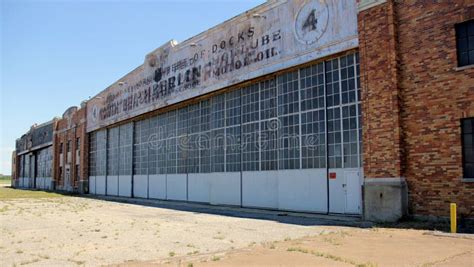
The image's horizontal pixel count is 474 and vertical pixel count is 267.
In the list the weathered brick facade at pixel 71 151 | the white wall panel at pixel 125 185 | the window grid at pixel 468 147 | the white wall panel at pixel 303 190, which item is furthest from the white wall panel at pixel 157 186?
the window grid at pixel 468 147

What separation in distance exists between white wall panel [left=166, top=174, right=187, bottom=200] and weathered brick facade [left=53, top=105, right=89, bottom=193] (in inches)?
712

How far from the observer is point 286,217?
17.9 m

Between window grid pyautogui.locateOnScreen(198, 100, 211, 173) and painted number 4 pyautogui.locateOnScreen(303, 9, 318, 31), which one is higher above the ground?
painted number 4 pyautogui.locateOnScreen(303, 9, 318, 31)

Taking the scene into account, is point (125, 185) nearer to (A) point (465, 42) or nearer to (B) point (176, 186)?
(B) point (176, 186)

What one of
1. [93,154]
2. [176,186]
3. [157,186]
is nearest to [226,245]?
[176,186]

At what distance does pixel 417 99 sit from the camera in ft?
49.8

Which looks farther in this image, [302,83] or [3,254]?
[302,83]

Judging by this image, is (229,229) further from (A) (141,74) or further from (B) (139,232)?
(A) (141,74)


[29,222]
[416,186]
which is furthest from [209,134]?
[416,186]

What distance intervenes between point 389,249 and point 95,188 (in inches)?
1480

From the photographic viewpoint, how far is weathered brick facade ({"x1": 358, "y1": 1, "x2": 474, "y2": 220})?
1409 centimetres

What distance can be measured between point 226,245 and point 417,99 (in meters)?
8.51

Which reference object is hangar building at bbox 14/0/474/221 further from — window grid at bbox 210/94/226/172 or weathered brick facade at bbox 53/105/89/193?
weathered brick facade at bbox 53/105/89/193

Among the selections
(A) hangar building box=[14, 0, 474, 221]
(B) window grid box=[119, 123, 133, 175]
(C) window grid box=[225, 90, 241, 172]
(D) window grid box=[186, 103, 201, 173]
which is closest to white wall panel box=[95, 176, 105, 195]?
(B) window grid box=[119, 123, 133, 175]
